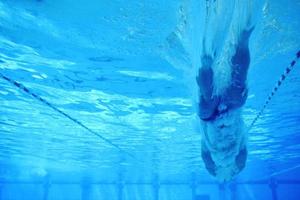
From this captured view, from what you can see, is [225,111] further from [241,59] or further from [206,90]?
[241,59]

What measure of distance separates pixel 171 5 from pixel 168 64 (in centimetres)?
317

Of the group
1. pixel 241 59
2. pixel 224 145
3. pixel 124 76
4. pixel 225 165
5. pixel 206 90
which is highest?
pixel 124 76

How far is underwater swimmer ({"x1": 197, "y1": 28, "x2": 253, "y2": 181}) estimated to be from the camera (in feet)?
22.7

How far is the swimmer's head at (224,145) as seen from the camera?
8.37 meters

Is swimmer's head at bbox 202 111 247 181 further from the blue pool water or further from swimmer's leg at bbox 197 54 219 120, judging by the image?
the blue pool water

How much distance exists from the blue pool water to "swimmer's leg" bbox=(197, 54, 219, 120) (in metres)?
0.85

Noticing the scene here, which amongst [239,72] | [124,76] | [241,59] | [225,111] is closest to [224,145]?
[225,111]

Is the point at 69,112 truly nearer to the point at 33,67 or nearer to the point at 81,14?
the point at 33,67

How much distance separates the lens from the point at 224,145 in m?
9.16

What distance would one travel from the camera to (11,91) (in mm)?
12641

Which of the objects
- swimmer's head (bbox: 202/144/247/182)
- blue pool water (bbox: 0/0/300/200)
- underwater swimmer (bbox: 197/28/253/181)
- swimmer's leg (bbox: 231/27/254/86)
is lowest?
swimmer's head (bbox: 202/144/247/182)

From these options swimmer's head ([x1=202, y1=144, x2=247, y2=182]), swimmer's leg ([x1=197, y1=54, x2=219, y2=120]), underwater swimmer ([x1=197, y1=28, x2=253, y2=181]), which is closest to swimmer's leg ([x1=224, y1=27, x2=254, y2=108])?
underwater swimmer ([x1=197, y1=28, x2=253, y2=181])

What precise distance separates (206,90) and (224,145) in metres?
2.77

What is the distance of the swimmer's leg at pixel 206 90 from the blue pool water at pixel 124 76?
33.4 inches
